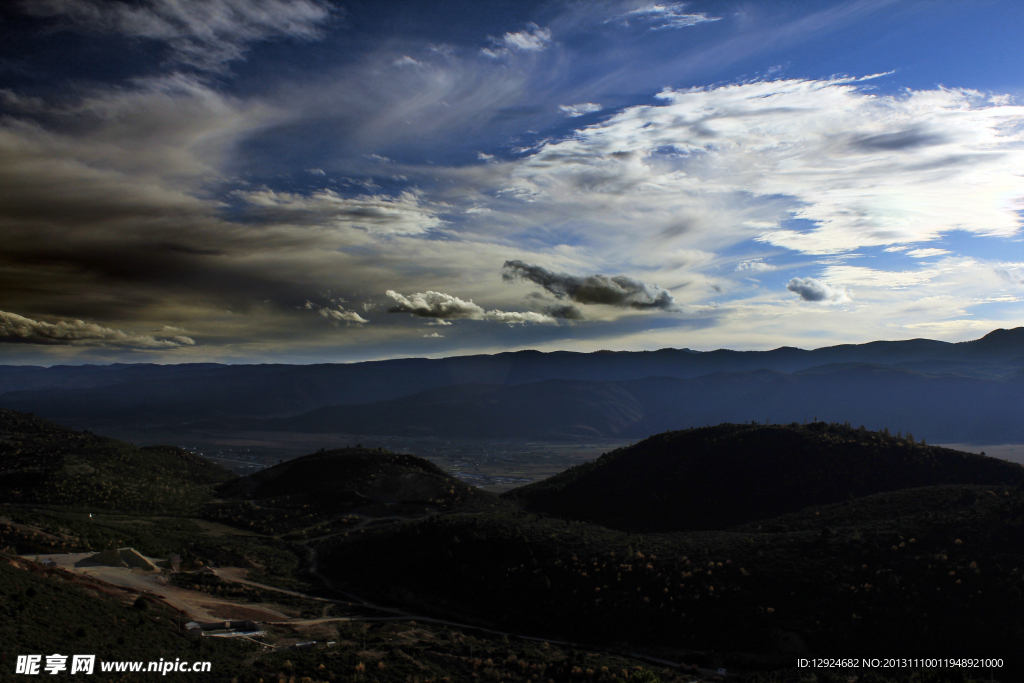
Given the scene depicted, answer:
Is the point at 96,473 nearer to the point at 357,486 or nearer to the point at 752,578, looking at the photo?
the point at 357,486

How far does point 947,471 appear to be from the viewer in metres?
68.6

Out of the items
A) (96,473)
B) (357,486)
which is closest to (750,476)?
(357,486)

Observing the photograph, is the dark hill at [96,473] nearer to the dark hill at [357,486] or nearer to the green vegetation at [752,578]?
the dark hill at [357,486]

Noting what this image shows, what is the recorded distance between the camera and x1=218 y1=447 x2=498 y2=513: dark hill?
7869 cm

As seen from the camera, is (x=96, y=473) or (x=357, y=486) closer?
(x=96, y=473)

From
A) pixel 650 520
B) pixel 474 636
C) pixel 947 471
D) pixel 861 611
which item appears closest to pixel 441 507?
pixel 650 520

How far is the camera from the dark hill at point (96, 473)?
238ft

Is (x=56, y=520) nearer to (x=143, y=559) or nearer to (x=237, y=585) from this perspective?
(x=143, y=559)

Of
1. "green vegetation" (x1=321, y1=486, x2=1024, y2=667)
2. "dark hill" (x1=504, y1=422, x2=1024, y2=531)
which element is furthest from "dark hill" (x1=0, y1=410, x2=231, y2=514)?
"dark hill" (x1=504, y1=422, x2=1024, y2=531)

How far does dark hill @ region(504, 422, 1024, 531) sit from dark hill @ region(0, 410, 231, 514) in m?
55.0

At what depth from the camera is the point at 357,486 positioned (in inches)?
3319

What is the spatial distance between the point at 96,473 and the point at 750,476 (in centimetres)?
9439

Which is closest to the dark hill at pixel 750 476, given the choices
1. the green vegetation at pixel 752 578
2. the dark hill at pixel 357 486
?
the green vegetation at pixel 752 578

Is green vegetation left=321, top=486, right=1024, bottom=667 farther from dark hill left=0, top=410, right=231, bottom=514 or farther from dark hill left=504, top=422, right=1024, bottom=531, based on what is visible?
dark hill left=0, top=410, right=231, bottom=514
